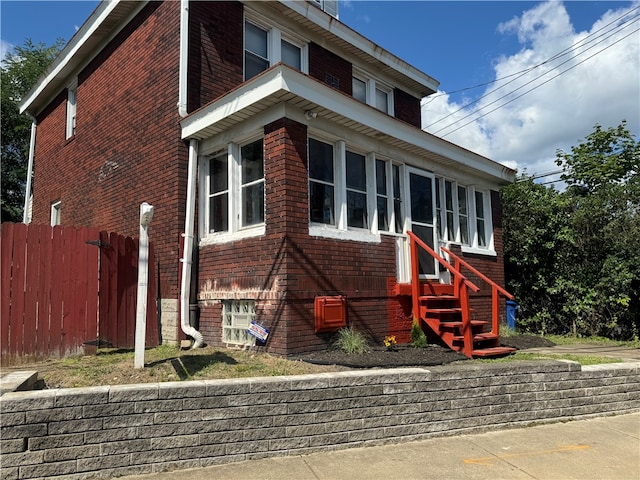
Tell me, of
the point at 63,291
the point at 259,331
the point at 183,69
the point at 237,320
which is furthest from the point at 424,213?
the point at 63,291

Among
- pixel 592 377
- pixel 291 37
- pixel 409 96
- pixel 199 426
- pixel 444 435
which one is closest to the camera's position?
pixel 199 426

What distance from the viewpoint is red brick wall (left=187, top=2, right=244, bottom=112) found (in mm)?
8148

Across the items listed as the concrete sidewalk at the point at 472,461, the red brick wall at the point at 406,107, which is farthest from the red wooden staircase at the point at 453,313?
the red brick wall at the point at 406,107

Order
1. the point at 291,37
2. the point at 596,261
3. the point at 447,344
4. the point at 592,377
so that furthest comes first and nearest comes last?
the point at 596,261 → the point at 291,37 → the point at 447,344 → the point at 592,377

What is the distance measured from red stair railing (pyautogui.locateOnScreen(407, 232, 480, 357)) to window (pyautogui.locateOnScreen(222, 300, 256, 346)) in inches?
103

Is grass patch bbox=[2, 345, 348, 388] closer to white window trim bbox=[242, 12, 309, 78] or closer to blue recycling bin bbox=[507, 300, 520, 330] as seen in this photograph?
Answer: white window trim bbox=[242, 12, 309, 78]

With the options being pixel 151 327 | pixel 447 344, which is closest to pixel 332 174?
pixel 447 344

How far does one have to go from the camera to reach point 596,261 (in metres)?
11.0

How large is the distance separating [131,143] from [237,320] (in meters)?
4.38

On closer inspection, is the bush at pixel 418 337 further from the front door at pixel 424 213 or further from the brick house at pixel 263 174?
the front door at pixel 424 213

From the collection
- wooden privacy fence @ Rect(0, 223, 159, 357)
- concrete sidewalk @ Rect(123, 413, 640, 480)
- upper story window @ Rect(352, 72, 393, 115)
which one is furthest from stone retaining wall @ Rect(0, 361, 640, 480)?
upper story window @ Rect(352, 72, 393, 115)

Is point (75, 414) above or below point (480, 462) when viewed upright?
above

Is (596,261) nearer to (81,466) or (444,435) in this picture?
(444,435)

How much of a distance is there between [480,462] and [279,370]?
2294 millimetres
